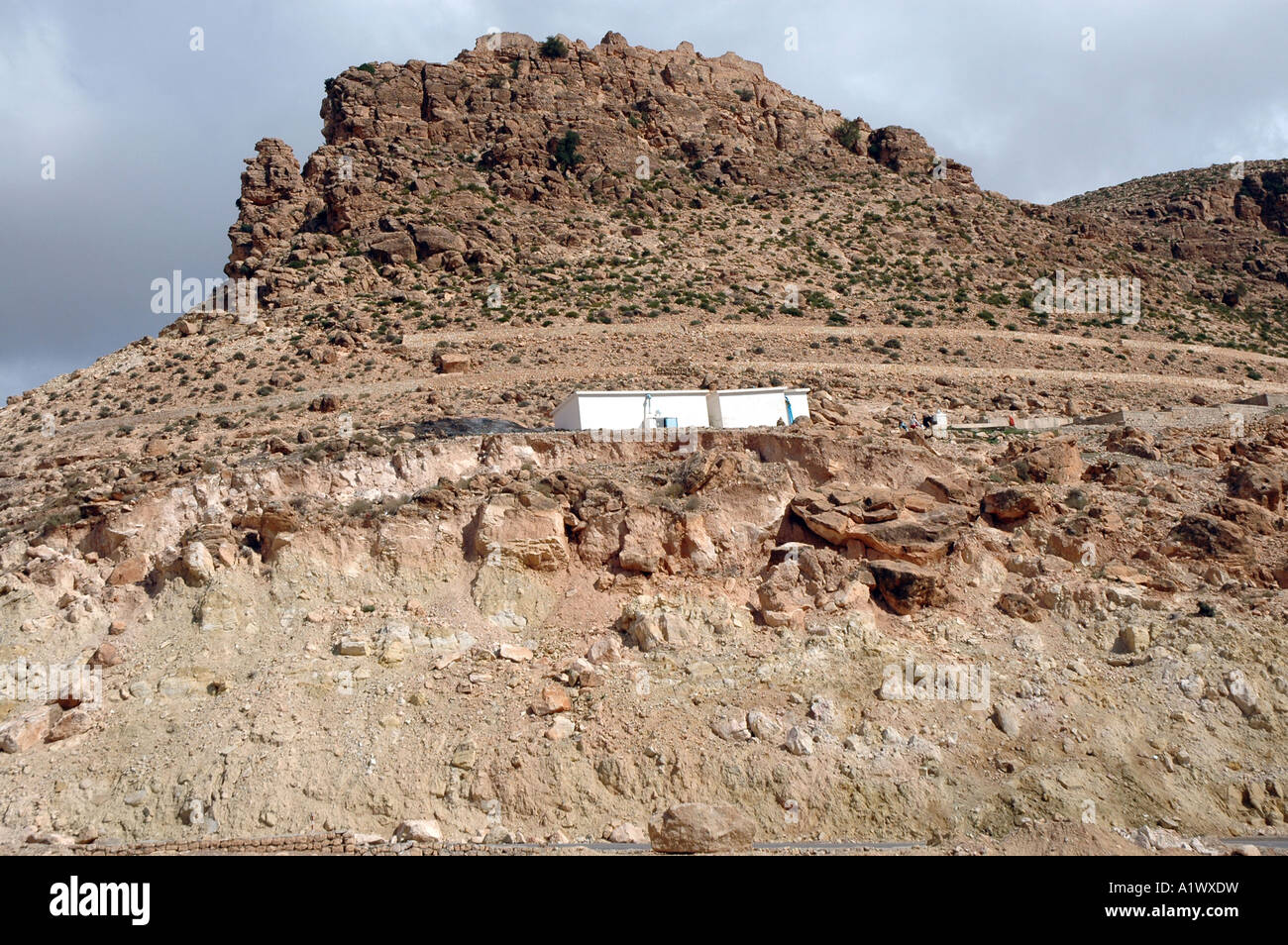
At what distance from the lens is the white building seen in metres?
16.9

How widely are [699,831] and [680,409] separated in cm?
1042

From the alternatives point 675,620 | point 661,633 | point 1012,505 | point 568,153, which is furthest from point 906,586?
point 568,153

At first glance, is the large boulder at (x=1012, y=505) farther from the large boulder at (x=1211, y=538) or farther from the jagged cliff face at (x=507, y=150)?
the jagged cliff face at (x=507, y=150)

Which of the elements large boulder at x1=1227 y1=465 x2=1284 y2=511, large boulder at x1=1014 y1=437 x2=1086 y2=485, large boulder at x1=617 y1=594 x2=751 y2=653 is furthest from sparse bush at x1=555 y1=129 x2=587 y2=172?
large boulder at x1=617 y1=594 x2=751 y2=653

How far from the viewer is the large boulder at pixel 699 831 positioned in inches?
304

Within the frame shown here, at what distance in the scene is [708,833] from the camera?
7738 mm

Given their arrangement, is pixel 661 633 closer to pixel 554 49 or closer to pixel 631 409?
pixel 631 409

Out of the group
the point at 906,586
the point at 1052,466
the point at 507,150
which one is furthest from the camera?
the point at 507,150

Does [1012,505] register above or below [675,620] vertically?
above

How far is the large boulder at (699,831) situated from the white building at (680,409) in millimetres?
9414

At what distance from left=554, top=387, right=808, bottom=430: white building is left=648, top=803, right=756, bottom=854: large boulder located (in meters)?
9.41

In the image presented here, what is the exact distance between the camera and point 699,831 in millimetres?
7754

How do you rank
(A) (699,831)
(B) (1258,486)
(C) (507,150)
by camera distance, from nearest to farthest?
(A) (699,831)
(B) (1258,486)
(C) (507,150)
